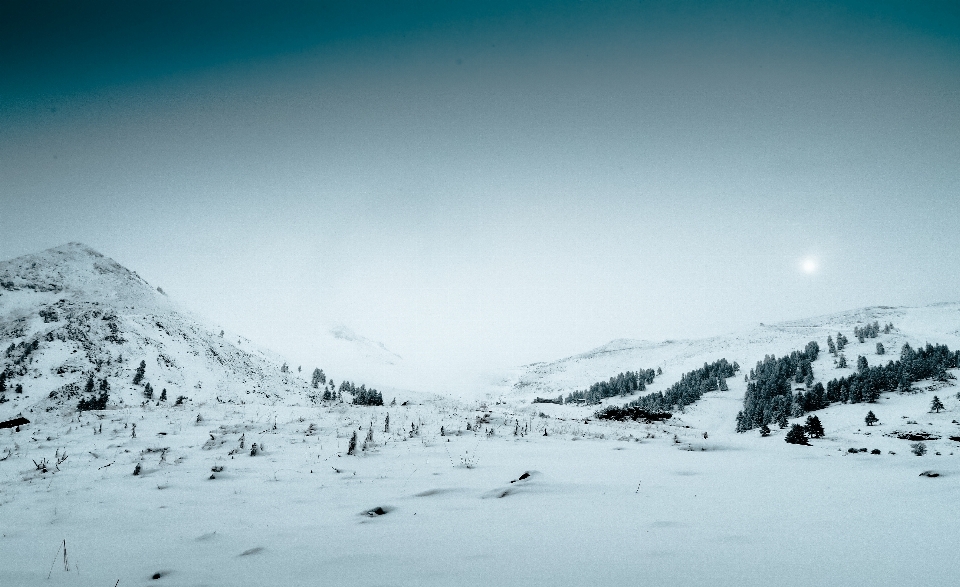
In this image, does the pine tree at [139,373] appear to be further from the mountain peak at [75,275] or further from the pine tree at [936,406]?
the pine tree at [936,406]

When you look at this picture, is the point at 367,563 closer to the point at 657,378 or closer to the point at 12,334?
the point at 12,334

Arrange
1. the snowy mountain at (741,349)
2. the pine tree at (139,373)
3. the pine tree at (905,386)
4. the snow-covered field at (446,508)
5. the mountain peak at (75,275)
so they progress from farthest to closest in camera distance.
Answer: the snowy mountain at (741,349) < the mountain peak at (75,275) < the pine tree at (905,386) < the pine tree at (139,373) < the snow-covered field at (446,508)

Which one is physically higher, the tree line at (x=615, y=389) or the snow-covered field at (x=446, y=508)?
the snow-covered field at (x=446, y=508)

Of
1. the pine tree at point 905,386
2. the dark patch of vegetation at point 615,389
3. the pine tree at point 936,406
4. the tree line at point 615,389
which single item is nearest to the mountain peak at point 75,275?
the tree line at point 615,389

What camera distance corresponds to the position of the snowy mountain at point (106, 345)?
45656 millimetres

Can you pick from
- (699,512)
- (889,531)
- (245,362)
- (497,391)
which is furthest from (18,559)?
(497,391)

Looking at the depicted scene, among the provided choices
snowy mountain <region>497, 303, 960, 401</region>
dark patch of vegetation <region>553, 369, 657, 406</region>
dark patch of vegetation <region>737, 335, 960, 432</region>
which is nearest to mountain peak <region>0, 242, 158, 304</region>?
snowy mountain <region>497, 303, 960, 401</region>

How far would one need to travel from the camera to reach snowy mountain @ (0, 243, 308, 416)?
150 ft

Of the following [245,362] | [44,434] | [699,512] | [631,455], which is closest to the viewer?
[699,512]

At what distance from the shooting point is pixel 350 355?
111m

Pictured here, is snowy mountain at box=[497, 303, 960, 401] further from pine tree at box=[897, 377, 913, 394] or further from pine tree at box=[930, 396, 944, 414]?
pine tree at box=[930, 396, 944, 414]

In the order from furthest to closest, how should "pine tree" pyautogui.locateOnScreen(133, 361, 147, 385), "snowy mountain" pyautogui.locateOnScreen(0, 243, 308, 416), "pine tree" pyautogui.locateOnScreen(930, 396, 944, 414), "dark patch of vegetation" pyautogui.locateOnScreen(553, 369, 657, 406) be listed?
1. "dark patch of vegetation" pyautogui.locateOnScreen(553, 369, 657, 406)
2. "pine tree" pyautogui.locateOnScreen(133, 361, 147, 385)
3. "snowy mountain" pyautogui.locateOnScreen(0, 243, 308, 416)
4. "pine tree" pyautogui.locateOnScreen(930, 396, 944, 414)

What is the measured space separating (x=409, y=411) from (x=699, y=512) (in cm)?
1337

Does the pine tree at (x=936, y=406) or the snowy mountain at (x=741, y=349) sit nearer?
the pine tree at (x=936, y=406)
